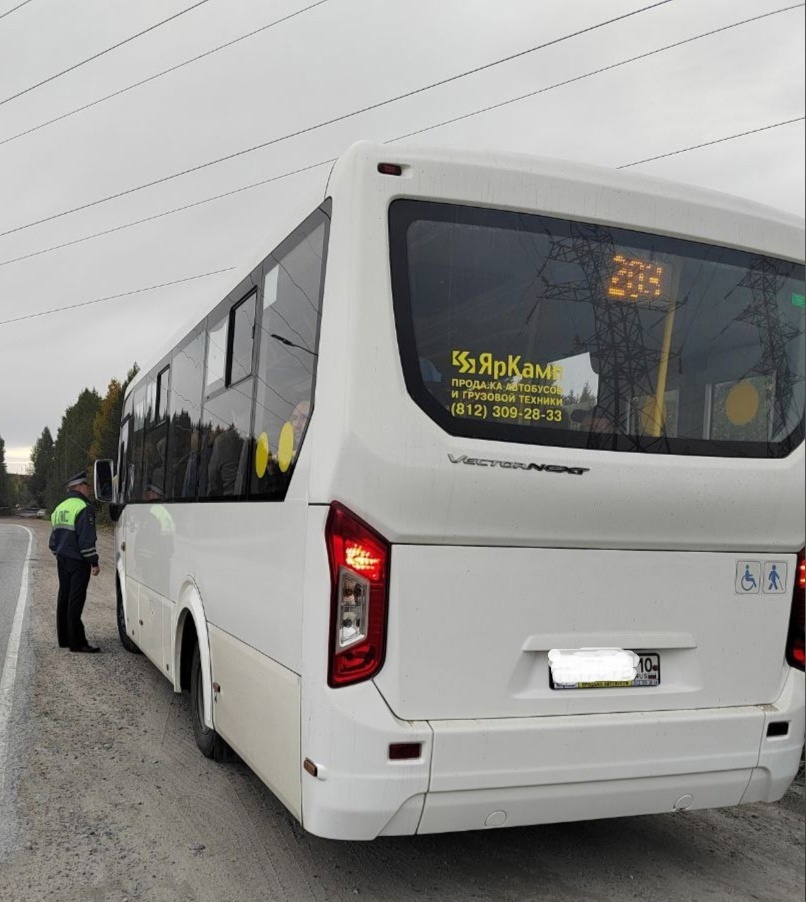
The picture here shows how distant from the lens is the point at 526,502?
11.3 feet

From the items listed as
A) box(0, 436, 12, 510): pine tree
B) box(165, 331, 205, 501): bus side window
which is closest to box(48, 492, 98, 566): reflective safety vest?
box(165, 331, 205, 501): bus side window

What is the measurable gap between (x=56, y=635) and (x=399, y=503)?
8.73 meters

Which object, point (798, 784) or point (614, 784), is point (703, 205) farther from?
point (798, 784)

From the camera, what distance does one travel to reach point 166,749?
5.90 metres

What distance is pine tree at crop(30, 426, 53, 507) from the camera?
502ft

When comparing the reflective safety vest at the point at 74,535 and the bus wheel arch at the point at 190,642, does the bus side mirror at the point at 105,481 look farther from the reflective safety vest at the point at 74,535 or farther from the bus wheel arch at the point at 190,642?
the bus wheel arch at the point at 190,642

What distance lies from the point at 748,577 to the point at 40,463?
548 feet

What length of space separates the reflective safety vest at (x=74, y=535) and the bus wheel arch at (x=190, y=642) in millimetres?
3904

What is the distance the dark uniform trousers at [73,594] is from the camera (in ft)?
31.6

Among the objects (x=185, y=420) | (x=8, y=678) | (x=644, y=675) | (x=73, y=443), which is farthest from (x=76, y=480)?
(x=73, y=443)

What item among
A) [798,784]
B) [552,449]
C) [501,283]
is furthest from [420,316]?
[798,784]

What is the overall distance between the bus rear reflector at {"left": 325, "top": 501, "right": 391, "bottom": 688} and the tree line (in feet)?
139

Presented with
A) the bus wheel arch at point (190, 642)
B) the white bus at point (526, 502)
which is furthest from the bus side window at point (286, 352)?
the bus wheel arch at point (190, 642)

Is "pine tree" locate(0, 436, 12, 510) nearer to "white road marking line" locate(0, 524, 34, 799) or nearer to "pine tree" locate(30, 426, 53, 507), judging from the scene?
"pine tree" locate(30, 426, 53, 507)
